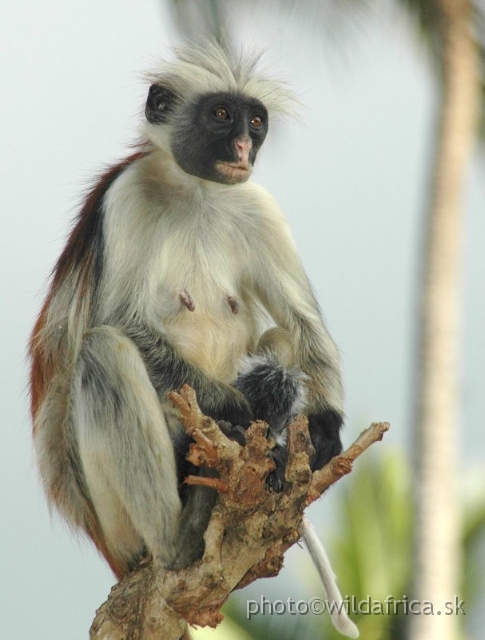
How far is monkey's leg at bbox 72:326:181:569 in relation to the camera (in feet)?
15.3

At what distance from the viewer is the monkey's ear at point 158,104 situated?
18.2 ft

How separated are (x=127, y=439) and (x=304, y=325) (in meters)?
1.22

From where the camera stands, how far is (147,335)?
5027 mm

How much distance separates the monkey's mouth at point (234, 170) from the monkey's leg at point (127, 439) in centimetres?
97

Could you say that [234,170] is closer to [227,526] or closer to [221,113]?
[221,113]

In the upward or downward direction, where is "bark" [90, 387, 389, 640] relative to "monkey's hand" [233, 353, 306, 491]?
downward

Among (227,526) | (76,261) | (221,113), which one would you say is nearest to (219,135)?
(221,113)

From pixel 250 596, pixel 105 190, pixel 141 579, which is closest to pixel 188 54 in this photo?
pixel 105 190

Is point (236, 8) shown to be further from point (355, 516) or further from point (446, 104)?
point (355, 516)

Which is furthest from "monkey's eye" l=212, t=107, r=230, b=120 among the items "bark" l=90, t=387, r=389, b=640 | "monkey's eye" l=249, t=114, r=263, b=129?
"bark" l=90, t=387, r=389, b=640

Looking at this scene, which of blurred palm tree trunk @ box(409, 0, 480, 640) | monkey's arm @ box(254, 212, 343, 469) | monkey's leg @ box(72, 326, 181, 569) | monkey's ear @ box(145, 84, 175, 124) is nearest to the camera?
monkey's leg @ box(72, 326, 181, 569)

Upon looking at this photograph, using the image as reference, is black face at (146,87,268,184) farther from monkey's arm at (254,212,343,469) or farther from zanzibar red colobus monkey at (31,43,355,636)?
monkey's arm at (254,212,343,469)

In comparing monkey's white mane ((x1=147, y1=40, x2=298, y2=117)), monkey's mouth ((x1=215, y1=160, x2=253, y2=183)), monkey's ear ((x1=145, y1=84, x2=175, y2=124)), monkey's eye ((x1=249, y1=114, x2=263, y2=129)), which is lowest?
monkey's mouth ((x1=215, y1=160, x2=253, y2=183))

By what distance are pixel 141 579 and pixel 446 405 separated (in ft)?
12.6
